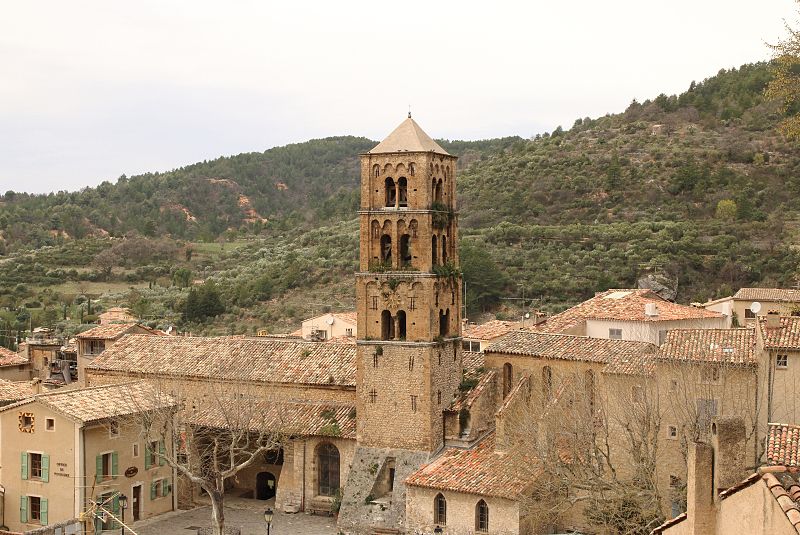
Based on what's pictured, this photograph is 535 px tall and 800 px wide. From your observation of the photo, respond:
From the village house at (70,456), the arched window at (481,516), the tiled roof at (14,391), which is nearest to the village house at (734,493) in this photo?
the arched window at (481,516)

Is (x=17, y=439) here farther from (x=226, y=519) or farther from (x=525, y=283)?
(x=525, y=283)

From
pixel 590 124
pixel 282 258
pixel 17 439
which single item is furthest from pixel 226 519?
pixel 590 124

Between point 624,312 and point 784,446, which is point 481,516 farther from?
point 624,312

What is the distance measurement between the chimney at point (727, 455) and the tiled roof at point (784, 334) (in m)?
14.0

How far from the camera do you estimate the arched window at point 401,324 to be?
38812 mm

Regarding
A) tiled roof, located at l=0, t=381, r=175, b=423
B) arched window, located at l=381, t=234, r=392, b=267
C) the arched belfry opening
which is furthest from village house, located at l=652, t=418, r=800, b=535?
tiled roof, located at l=0, t=381, r=175, b=423

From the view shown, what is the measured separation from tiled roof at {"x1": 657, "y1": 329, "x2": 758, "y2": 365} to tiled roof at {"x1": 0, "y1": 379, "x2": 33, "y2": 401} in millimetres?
26872

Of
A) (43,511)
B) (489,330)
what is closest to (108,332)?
(43,511)

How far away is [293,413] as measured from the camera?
41.0 meters

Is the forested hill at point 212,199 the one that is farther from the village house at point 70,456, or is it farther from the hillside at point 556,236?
the village house at point 70,456

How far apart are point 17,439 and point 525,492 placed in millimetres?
18439

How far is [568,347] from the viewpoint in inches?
1526

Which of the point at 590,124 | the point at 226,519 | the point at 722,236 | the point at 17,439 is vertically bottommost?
the point at 226,519

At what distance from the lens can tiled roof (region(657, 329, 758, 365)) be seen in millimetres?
31781
